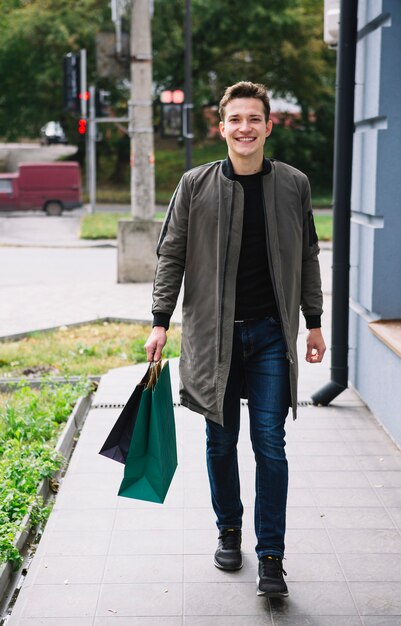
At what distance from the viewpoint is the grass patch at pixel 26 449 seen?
177 inches

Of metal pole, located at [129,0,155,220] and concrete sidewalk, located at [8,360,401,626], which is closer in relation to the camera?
concrete sidewalk, located at [8,360,401,626]

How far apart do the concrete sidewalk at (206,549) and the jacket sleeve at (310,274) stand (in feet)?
3.41

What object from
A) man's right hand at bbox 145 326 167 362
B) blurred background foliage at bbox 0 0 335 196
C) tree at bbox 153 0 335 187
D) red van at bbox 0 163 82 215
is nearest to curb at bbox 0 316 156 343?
man's right hand at bbox 145 326 167 362

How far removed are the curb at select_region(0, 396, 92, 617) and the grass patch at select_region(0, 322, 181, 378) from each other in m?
1.11

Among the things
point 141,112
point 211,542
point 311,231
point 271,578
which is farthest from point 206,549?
point 141,112

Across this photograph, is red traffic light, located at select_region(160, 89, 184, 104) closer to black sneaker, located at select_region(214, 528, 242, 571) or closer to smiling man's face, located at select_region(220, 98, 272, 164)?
smiling man's face, located at select_region(220, 98, 272, 164)

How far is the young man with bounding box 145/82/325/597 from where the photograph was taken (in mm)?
3686

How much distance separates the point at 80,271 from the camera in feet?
55.6

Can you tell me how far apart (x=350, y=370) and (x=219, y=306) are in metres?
3.63

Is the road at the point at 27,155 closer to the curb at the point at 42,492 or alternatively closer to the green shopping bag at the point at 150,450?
the curb at the point at 42,492

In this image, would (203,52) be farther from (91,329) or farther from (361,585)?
(361,585)

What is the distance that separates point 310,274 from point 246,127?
0.67m

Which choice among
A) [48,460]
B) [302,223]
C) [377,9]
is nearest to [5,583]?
[48,460]

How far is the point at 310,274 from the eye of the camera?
395cm
